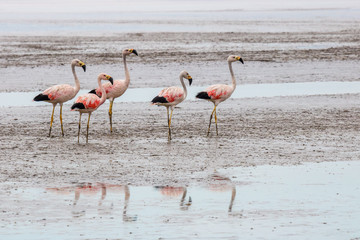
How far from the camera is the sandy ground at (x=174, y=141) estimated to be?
36.0ft

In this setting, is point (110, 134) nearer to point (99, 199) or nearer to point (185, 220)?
point (99, 199)

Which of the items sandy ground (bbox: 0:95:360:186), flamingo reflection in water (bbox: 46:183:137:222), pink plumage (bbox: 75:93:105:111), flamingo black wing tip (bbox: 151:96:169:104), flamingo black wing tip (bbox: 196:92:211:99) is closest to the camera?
flamingo reflection in water (bbox: 46:183:137:222)

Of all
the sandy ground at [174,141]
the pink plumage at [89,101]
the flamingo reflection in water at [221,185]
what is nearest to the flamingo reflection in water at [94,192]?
the sandy ground at [174,141]

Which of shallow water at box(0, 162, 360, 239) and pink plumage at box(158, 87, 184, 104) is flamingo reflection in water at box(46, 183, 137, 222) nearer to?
shallow water at box(0, 162, 360, 239)

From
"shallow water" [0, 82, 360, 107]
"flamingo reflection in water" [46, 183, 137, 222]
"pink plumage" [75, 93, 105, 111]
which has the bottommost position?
"flamingo reflection in water" [46, 183, 137, 222]

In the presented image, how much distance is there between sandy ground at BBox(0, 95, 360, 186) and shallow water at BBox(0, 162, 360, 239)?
A: 0.63 metres

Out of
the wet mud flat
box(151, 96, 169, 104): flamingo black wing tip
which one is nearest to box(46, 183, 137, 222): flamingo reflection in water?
box(151, 96, 169, 104): flamingo black wing tip

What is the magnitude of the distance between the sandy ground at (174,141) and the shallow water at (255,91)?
1.00 m

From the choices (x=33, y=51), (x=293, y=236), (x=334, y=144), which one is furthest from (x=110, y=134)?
(x=33, y=51)

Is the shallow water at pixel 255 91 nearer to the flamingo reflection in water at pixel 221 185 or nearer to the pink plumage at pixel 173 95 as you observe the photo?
the pink plumage at pixel 173 95

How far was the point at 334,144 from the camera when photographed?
13.1 metres

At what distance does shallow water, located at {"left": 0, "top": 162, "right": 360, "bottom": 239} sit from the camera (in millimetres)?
7855

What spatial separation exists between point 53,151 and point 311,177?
4.44 m

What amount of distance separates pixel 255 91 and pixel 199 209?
40.5ft
